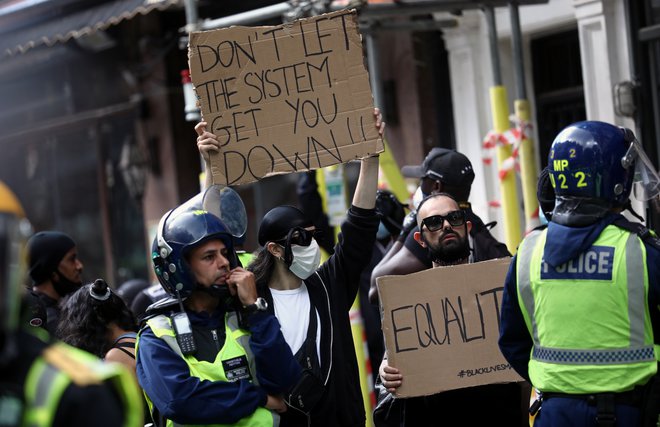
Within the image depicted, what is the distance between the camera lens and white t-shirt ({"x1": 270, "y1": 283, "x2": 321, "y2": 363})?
16.5ft

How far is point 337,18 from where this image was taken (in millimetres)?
5375

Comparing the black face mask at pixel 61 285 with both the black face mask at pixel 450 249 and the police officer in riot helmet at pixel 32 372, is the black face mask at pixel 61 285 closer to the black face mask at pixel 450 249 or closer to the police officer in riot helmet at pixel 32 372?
the black face mask at pixel 450 249

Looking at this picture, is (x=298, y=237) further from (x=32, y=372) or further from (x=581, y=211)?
(x=32, y=372)

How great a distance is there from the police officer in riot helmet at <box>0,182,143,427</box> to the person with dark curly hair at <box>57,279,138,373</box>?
2.98 metres

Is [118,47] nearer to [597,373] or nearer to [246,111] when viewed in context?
[246,111]

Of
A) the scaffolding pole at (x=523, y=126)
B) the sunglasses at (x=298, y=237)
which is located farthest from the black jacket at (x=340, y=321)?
the scaffolding pole at (x=523, y=126)

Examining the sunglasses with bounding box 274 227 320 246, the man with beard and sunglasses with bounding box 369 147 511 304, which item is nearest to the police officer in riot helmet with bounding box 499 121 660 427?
the sunglasses with bounding box 274 227 320 246

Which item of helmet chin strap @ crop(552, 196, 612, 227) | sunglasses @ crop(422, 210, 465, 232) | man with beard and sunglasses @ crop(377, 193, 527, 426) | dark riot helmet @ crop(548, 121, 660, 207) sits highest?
dark riot helmet @ crop(548, 121, 660, 207)

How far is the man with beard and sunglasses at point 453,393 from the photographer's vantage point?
5418 mm

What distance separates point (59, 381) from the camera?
254cm

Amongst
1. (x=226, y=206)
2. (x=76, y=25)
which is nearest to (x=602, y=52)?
(x=226, y=206)

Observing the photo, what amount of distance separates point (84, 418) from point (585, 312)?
220cm

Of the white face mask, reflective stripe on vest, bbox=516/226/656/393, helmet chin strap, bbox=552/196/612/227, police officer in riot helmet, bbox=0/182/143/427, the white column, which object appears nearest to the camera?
police officer in riot helmet, bbox=0/182/143/427

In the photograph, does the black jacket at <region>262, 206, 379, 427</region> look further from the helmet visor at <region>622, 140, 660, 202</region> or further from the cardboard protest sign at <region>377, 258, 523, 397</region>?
the helmet visor at <region>622, 140, 660, 202</region>
